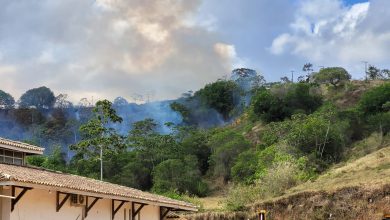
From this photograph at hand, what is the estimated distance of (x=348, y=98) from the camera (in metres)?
98.8

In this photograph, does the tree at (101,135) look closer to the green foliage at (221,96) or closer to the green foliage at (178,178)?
the green foliage at (178,178)

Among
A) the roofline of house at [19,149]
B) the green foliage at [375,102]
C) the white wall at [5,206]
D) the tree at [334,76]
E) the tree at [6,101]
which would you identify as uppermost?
the tree at [334,76]

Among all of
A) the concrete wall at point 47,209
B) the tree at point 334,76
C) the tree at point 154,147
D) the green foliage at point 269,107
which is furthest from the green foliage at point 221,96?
the concrete wall at point 47,209

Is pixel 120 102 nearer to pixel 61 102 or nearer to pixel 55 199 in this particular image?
pixel 61 102

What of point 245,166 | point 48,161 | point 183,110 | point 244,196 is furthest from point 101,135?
point 183,110

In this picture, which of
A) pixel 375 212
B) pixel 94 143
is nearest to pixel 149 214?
pixel 375 212

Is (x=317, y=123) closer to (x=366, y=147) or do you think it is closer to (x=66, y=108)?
(x=366, y=147)

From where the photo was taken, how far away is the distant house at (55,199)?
18547 mm

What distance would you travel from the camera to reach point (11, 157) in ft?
83.8

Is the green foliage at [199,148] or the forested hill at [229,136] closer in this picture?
the forested hill at [229,136]

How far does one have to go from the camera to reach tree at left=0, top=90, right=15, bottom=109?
119825 mm

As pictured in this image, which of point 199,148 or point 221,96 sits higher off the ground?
point 221,96

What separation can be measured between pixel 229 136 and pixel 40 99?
52121 millimetres

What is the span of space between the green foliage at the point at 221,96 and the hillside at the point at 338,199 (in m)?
63.4
